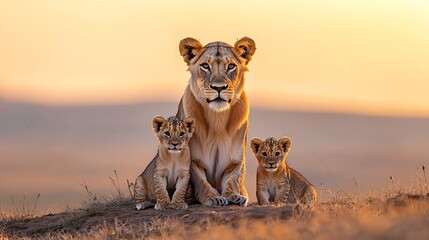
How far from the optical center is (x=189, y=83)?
552 inches

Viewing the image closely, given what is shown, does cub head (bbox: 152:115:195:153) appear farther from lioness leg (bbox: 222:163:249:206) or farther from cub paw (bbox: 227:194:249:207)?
cub paw (bbox: 227:194:249:207)

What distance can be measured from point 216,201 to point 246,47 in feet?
8.74

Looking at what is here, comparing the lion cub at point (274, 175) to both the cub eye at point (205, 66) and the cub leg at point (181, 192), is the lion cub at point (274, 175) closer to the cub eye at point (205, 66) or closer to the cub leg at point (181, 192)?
the cub leg at point (181, 192)

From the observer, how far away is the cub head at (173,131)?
1309cm

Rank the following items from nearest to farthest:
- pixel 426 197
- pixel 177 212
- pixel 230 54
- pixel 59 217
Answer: pixel 426 197 < pixel 177 212 < pixel 230 54 < pixel 59 217

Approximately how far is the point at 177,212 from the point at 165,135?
4.12 feet

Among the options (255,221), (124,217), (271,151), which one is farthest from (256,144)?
(255,221)

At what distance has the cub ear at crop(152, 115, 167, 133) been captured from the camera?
13250 mm

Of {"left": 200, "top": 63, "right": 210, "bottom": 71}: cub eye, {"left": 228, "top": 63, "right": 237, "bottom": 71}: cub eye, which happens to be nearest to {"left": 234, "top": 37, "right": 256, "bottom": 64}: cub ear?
{"left": 228, "top": 63, "right": 237, "bottom": 71}: cub eye

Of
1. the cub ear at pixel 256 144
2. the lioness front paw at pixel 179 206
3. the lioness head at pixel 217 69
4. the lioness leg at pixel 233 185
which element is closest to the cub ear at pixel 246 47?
the lioness head at pixel 217 69

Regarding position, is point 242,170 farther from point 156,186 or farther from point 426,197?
point 426,197

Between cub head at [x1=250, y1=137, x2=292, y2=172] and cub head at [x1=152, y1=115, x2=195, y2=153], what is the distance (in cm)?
193

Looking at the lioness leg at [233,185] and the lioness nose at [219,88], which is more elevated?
the lioness nose at [219,88]

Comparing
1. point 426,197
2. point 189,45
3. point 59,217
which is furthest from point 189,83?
point 426,197
